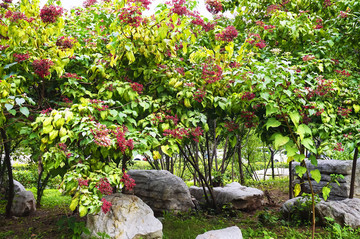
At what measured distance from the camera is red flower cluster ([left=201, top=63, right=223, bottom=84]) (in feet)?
10.6

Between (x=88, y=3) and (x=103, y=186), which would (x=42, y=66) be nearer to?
(x=103, y=186)

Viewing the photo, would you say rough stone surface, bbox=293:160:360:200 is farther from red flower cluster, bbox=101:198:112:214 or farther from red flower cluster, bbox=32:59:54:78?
red flower cluster, bbox=32:59:54:78

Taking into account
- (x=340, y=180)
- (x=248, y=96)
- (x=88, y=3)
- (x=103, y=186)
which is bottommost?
(x=340, y=180)

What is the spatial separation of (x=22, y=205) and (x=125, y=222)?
3.34 meters

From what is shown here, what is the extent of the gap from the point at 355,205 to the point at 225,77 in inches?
130

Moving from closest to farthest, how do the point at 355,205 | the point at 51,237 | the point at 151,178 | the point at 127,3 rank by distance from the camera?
the point at 127,3 → the point at 51,237 → the point at 355,205 → the point at 151,178

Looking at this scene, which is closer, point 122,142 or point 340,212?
point 122,142

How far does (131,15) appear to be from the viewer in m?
2.86

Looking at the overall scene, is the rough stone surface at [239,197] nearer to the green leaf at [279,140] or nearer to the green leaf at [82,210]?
the green leaf at [279,140]

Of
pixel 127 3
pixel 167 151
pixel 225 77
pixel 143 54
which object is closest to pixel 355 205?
pixel 225 77

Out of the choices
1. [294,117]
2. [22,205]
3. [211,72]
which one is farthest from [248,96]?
[22,205]

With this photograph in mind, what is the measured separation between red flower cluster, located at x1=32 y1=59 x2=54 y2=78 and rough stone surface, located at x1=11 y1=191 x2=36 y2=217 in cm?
402

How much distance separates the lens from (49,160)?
250cm

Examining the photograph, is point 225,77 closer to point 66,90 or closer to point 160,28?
point 160,28
